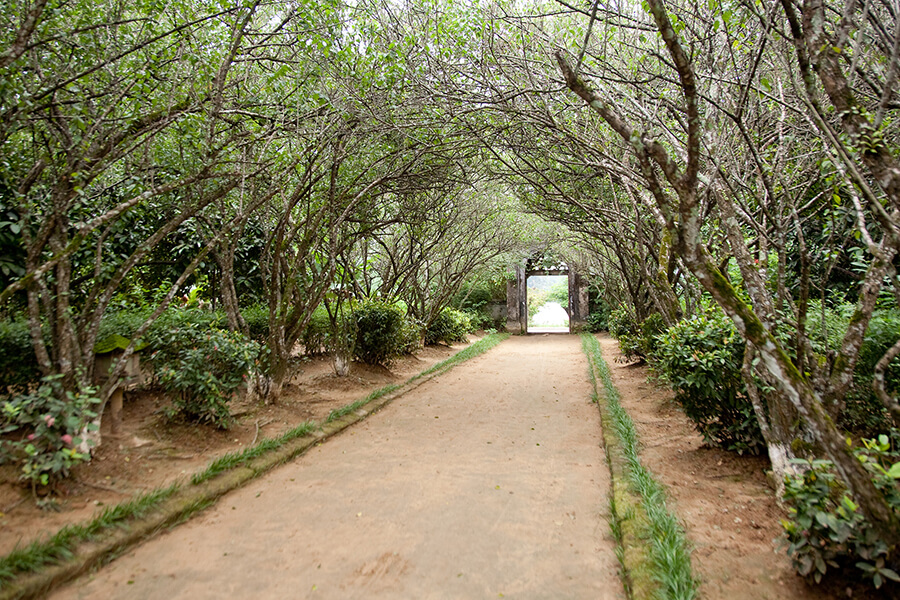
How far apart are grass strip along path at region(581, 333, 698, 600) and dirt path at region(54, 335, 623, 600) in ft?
0.35

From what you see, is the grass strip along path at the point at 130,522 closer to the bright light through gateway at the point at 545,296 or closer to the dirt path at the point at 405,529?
the dirt path at the point at 405,529

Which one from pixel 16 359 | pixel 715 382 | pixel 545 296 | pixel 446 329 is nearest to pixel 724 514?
pixel 715 382

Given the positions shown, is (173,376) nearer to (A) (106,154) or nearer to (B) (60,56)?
(A) (106,154)

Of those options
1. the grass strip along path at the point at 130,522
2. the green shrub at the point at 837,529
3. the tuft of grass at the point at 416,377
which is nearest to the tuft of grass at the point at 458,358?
the tuft of grass at the point at 416,377

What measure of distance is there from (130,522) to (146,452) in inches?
55.6

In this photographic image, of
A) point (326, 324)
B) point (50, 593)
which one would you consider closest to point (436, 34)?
point (50, 593)

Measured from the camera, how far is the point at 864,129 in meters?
2.17

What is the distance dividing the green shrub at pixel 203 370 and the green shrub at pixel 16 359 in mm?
1017

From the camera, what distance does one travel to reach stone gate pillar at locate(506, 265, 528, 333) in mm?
23344

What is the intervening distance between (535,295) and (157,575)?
3849cm

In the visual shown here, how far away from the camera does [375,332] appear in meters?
9.14

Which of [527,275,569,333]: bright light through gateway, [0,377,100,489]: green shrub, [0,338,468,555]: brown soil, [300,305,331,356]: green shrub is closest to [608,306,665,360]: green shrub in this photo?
[0,338,468,555]: brown soil

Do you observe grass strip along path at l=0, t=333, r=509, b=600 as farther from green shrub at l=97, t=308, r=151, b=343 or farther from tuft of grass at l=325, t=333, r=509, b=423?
green shrub at l=97, t=308, r=151, b=343

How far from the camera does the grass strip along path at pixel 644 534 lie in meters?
2.39
